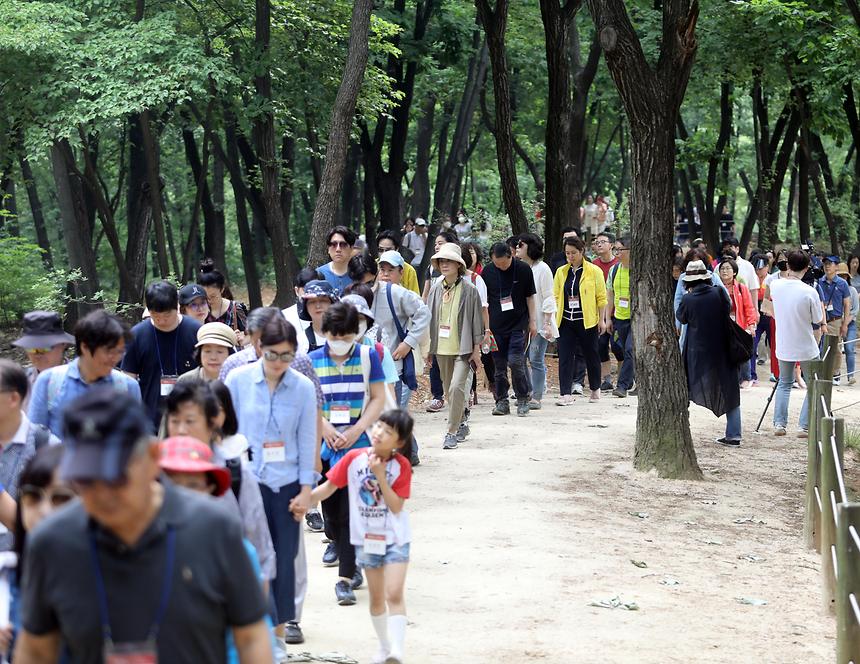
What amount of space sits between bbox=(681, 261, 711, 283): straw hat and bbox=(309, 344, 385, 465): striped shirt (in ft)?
21.6

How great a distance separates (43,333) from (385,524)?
198 cm

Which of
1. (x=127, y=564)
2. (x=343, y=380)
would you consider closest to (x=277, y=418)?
(x=343, y=380)

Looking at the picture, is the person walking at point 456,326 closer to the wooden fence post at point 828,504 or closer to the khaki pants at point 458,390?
the khaki pants at point 458,390

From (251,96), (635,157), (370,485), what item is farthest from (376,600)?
(251,96)

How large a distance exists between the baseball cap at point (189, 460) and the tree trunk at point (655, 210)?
25.9 ft

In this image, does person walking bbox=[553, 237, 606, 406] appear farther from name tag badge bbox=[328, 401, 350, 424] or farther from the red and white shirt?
the red and white shirt

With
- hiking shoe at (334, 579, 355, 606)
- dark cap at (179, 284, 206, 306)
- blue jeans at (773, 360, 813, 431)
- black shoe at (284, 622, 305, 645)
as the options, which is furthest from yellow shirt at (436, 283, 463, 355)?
black shoe at (284, 622, 305, 645)

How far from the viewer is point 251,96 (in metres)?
20.3

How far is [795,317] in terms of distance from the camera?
13398 mm

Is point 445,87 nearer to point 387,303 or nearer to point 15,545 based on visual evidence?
point 387,303

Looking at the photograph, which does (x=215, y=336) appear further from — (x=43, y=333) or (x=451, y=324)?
(x=451, y=324)

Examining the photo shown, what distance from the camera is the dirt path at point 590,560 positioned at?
701cm

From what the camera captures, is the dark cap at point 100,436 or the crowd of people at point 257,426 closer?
the dark cap at point 100,436

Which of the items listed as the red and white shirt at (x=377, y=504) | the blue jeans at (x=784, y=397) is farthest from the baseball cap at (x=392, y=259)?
the red and white shirt at (x=377, y=504)
